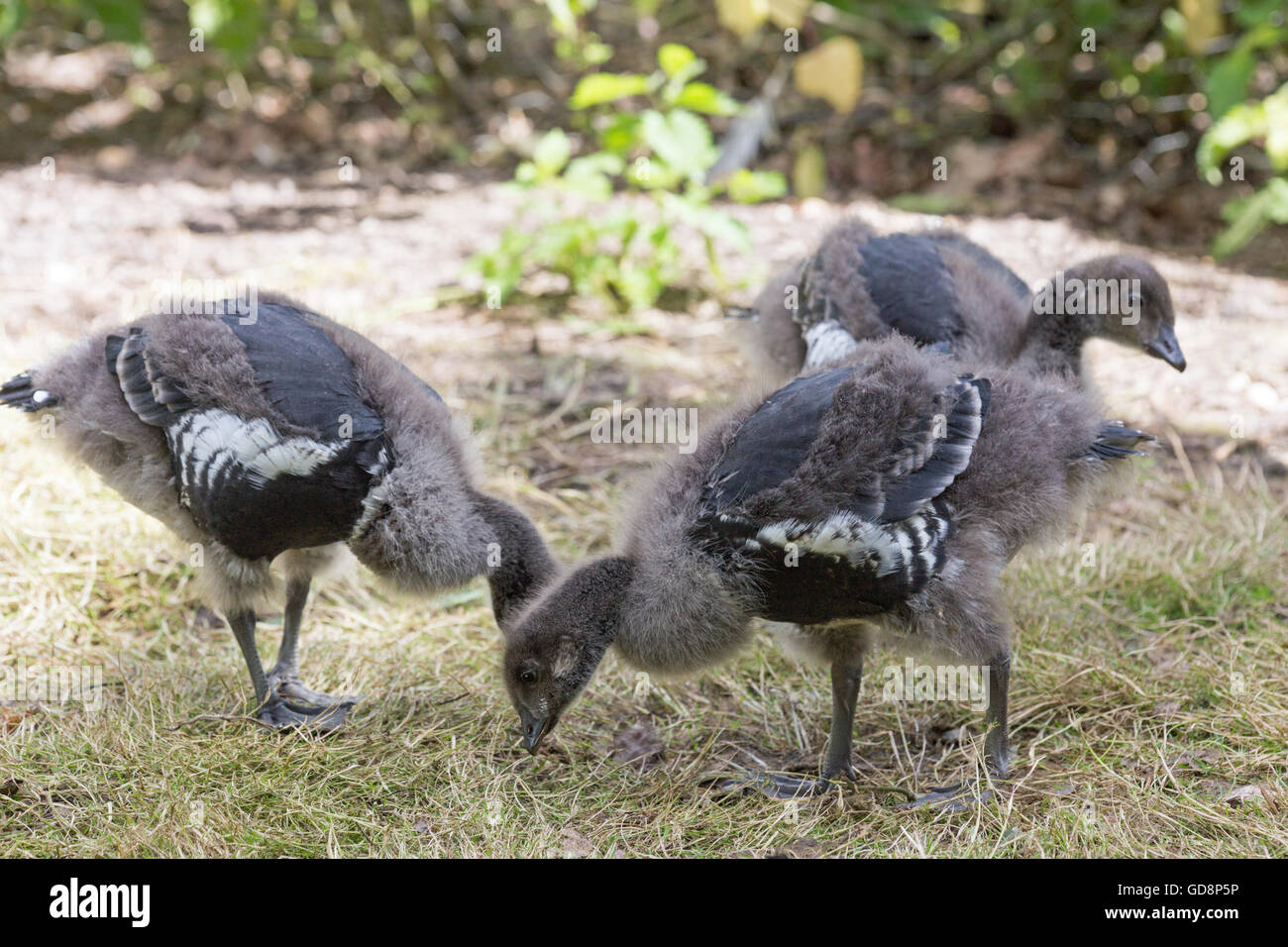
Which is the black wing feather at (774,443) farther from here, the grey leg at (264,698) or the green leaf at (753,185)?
the green leaf at (753,185)

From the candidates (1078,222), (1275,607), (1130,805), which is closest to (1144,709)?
(1130,805)

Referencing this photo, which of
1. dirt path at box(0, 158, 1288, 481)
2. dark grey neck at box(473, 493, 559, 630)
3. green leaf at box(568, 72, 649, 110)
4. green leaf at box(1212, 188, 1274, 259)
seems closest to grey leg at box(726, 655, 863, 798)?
dark grey neck at box(473, 493, 559, 630)

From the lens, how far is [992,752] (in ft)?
12.4

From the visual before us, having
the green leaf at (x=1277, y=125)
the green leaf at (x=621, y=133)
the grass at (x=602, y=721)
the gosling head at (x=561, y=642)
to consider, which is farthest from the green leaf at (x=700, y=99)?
the gosling head at (x=561, y=642)

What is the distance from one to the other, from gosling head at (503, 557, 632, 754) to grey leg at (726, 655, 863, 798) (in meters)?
0.68

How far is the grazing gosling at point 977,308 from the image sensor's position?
4.70 metres

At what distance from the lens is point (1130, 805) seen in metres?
3.52

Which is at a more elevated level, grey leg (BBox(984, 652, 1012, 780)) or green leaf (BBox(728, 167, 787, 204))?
green leaf (BBox(728, 167, 787, 204))

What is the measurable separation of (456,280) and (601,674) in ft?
12.7

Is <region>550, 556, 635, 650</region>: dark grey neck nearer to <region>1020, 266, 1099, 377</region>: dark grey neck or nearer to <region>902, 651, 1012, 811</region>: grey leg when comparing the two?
<region>902, 651, 1012, 811</region>: grey leg

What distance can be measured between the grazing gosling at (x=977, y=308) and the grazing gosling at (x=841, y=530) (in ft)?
3.11

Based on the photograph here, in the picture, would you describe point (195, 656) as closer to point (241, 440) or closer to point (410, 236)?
point (241, 440)

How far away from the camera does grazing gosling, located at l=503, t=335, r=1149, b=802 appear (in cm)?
337

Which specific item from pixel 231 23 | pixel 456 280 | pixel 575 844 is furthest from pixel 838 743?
pixel 231 23
